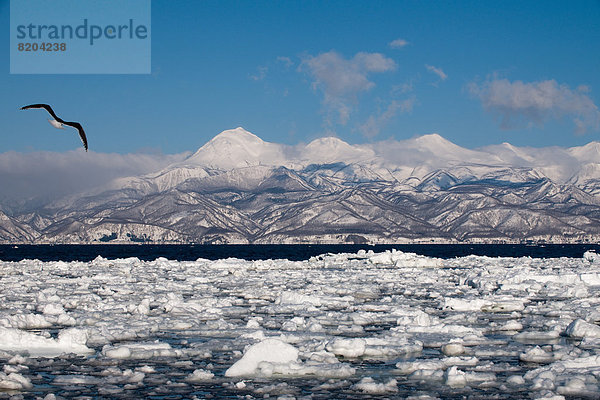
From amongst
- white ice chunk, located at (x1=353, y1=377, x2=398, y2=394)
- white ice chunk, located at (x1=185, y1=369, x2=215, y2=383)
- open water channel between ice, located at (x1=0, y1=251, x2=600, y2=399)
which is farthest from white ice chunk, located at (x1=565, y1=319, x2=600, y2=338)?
white ice chunk, located at (x1=185, y1=369, x2=215, y2=383)

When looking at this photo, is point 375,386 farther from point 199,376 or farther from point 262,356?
point 199,376

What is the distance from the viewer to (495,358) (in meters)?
17.0

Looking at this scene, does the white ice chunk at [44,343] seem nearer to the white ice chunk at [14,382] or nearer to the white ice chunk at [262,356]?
the white ice chunk at [14,382]

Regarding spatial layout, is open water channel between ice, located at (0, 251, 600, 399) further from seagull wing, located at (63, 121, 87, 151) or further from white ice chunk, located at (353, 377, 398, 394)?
seagull wing, located at (63, 121, 87, 151)

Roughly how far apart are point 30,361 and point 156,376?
3788 millimetres

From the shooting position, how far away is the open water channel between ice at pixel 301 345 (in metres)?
13.7

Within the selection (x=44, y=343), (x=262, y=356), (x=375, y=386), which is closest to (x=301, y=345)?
(x=262, y=356)

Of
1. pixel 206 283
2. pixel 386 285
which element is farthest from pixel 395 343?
pixel 206 283

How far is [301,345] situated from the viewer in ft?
60.0

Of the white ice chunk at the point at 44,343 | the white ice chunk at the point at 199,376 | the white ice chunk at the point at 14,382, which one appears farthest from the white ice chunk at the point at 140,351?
the white ice chunk at the point at 14,382

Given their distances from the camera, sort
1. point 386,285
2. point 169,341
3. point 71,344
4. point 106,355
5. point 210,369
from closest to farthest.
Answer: point 210,369
point 106,355
point 71,344
point 169,341
point 386,285

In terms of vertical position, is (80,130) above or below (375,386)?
above

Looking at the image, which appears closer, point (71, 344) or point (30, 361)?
point (30, 361)

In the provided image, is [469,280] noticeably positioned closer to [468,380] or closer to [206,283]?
[206,283]
